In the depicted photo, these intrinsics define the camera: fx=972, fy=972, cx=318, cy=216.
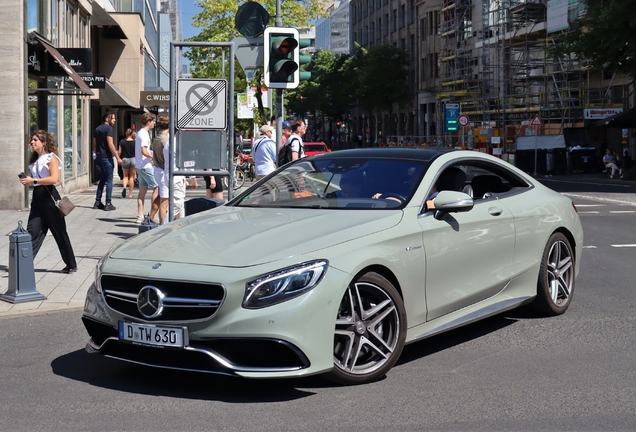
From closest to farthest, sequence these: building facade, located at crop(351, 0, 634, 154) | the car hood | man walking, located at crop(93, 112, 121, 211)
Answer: the car hood < man walking, located at crop(93, 112, 121, 211) < building facade, located at crop(351, 0, 634, 154)

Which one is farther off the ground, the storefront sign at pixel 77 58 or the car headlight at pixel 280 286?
the storefront sign at pixel 77 58

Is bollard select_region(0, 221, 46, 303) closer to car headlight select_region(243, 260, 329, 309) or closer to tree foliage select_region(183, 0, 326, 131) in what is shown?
car headlight select_region(243, 260, 329, 309)

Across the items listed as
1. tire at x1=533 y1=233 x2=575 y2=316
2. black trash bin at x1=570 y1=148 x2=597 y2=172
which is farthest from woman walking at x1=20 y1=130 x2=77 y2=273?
black trash bin at x1=570 y1=148 x2=597 y2=172

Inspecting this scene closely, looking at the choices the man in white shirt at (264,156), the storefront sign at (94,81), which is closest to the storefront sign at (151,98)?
the storefront sign at (94,81)

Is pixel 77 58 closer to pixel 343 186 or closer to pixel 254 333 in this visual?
pixel 343 186

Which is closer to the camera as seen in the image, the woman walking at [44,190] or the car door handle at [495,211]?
the car door handle at [495,211]

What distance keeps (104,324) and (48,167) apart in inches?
189

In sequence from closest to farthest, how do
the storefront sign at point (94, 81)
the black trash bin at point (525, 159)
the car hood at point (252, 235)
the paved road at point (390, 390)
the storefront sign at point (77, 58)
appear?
the paved road at point (390, 390) < the car hood at point (252, 235) < the storefront sign at point (77, 58) < the storefront sign at point (94, 81) < the black trash bin at point (525, 159)

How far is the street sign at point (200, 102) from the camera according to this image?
34.8 ft

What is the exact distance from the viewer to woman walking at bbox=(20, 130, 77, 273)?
33.3 ft

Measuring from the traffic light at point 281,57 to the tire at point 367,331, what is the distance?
7.14 metres

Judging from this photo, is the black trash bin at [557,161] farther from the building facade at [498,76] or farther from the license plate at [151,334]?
the license plate at [151,334]

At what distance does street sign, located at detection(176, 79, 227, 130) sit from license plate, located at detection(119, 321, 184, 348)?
5323mm

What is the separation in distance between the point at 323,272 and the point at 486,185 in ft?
9.31
